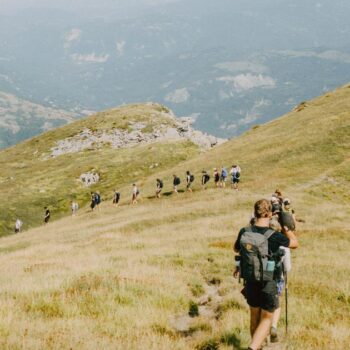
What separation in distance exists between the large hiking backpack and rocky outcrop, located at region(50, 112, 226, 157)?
101386 mm

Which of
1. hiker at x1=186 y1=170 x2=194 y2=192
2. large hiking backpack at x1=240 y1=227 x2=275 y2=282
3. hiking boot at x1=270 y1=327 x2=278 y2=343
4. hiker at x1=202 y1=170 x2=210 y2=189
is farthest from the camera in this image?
hiker at x1=202 y1=170 x2=210 y2=189

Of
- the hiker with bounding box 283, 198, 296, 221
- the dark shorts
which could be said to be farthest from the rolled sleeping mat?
the hiker with bounding box 283, 198, 296, 221

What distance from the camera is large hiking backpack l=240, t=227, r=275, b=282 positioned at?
343 inches

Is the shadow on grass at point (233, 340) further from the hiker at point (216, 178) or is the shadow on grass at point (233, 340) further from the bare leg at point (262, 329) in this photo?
the hiker at point (216, 178)

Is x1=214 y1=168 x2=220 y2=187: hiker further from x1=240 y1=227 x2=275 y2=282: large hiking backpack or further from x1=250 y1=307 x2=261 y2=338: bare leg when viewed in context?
x1=240 y1=227 x2=275 y2=282: large hiking backpack

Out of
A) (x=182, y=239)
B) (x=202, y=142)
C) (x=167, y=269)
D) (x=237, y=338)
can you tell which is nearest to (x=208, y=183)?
(x=182, y=239)

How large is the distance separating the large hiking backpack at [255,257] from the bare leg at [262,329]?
718mm

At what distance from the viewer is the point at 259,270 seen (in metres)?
8.73

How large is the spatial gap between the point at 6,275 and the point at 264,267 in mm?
10862

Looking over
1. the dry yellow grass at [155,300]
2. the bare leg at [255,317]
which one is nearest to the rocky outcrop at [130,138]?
the dry yellow grass at [155,300]

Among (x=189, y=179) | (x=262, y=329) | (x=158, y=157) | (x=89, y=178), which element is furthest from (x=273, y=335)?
(x=158, y=157)

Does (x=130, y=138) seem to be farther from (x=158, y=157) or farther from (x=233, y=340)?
(x=233, y=340)

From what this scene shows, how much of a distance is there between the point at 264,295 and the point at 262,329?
24.6 inches

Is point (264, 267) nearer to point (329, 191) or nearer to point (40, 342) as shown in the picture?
point (40, 342)
